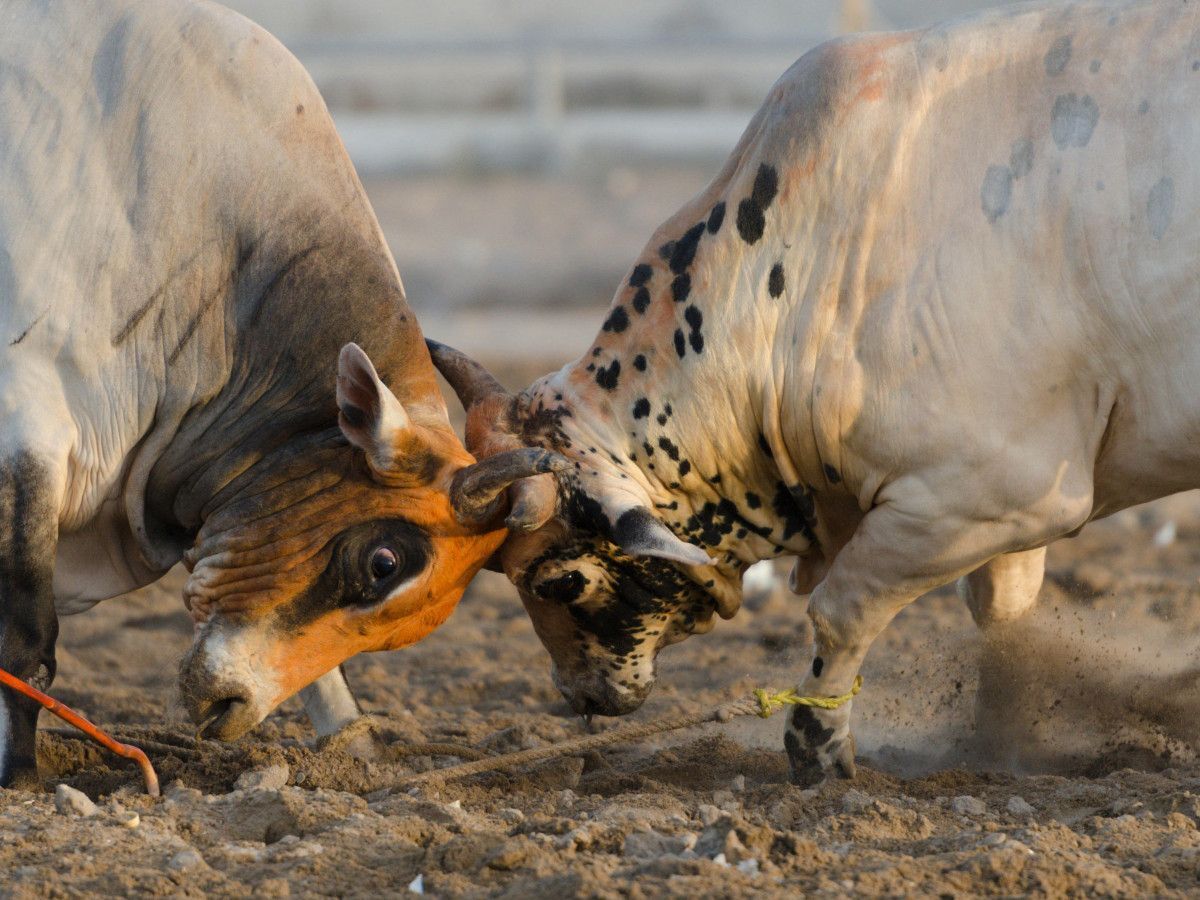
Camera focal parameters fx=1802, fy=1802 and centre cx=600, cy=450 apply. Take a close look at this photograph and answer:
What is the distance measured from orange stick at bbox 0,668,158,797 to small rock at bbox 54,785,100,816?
0.23 m

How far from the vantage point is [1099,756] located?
18.1 ft

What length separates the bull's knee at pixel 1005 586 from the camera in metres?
5.66

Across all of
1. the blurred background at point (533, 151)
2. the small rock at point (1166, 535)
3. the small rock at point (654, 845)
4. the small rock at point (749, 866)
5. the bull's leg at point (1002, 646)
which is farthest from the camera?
the blurred background at point (533, 151)

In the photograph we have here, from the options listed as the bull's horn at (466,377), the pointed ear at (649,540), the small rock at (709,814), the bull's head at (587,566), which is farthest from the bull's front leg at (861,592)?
the bull's horn at (466,377)

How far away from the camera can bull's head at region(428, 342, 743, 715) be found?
4.86m

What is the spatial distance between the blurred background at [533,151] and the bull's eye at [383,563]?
6285 millimetres

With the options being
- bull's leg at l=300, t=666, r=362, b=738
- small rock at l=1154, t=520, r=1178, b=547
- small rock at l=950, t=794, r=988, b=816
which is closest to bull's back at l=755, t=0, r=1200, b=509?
small rock at l=950, t=794, r=988, b=816

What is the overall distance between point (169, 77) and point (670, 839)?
104 inches

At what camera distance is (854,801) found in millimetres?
4637

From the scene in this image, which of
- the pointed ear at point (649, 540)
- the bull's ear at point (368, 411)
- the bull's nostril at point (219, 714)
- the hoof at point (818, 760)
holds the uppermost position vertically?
the bull's ear at point (368, 411)

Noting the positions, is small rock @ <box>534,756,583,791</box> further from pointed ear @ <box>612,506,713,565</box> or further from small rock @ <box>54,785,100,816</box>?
small rock @ <box>54,785,100,816</box>

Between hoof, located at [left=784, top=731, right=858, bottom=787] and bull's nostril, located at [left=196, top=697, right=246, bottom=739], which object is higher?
bull's nostril, located at [left=196, top=697, right=246, bottom=739]

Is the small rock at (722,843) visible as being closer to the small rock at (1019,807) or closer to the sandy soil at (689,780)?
the sandy soil at (689,780)

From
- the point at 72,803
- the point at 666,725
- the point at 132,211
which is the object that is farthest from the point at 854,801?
the point at 132,211
